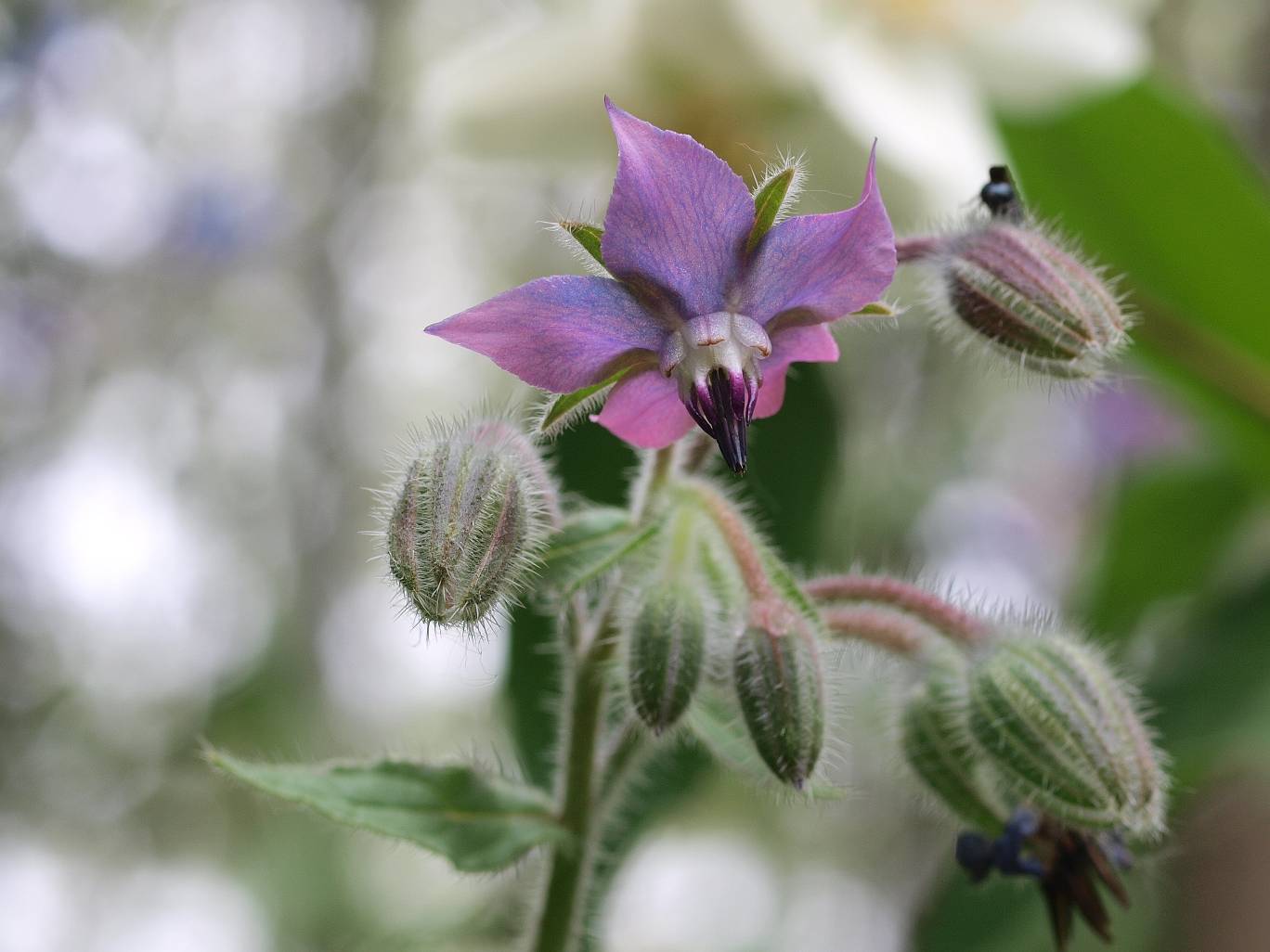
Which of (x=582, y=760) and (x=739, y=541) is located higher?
(x=739, y=541)

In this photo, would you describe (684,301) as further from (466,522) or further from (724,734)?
(724,734)

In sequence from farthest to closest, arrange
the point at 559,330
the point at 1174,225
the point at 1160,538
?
the point at 1160,538
the point at 1174,225
the point at 559,330

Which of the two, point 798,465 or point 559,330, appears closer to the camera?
point 559,330

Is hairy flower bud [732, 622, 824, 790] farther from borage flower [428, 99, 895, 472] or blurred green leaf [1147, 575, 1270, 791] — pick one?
blurred green leaf [1147, 575, 1270, 791]

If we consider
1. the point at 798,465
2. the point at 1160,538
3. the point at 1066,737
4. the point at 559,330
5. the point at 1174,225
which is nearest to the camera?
the point at 559,330

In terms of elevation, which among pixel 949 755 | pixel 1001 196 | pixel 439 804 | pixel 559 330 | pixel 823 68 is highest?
pixel 823 68

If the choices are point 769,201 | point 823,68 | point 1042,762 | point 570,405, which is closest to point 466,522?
point 570,405

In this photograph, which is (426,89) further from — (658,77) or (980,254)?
(980,254)
